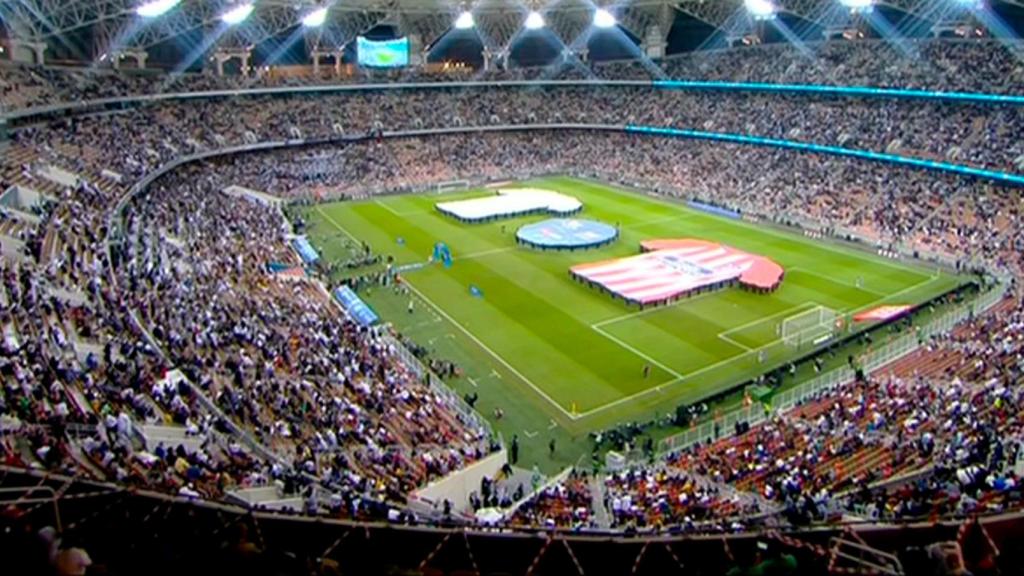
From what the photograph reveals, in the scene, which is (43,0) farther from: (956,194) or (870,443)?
(956,194)

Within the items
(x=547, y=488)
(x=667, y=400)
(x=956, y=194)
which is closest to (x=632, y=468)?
(x=547, y=488)

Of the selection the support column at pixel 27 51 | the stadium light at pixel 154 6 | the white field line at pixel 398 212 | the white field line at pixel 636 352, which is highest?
the stadium light at pixel 154 6

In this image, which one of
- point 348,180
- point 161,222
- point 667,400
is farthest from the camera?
point 348,180

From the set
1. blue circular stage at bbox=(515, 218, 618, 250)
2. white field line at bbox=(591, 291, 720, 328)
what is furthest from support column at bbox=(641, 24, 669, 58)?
white field line at bbox=(591, 291, 720, 328)

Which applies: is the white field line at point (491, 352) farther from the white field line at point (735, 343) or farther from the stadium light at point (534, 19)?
the stadium light at point (534, 19)

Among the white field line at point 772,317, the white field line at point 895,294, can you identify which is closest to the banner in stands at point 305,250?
the white field line at point 772,317

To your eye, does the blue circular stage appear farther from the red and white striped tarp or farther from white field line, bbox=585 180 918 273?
white field line, bbox=585 180 918 273
